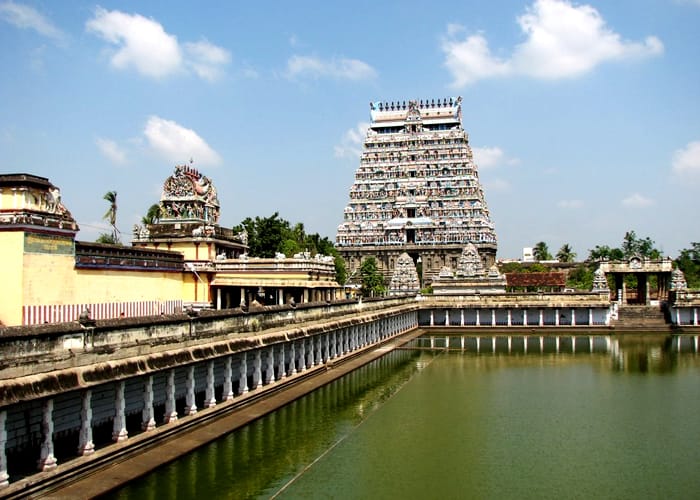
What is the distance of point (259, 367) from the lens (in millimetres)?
24375

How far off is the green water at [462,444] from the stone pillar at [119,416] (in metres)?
1.48

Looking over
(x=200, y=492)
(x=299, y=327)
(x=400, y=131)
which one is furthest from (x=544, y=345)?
(x=400, y=131)

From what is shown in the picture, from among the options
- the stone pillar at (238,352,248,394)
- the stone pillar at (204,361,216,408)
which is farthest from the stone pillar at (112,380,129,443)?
the stone pillar at (238,352,248,394)

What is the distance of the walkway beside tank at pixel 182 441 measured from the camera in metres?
13.4

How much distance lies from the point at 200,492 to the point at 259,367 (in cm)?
967

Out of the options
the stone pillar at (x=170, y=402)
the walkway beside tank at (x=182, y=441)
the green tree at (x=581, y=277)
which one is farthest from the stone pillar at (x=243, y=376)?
the green tree at (x=581, y=277)

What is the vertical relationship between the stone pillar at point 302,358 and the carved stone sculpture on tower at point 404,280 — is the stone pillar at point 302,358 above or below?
below

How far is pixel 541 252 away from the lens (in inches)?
4621

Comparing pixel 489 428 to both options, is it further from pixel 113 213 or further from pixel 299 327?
pixel 113 213

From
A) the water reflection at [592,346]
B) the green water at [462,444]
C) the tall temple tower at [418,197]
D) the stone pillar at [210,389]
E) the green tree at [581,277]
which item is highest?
the tall temple tower at [418,197]

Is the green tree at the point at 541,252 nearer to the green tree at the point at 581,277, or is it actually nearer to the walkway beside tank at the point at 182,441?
the green tree at the point at 581,277

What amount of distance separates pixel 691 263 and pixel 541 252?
2524 centimetres

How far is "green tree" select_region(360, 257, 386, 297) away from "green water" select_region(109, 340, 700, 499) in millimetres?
46678

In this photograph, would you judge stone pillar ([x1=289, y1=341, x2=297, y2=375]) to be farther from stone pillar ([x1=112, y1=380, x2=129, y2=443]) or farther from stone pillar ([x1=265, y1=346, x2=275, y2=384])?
stone pillar ([x1=112, y1=380, x2=129, y2=443])
